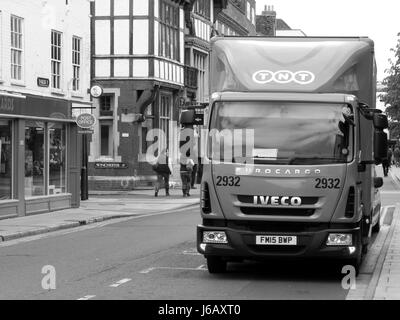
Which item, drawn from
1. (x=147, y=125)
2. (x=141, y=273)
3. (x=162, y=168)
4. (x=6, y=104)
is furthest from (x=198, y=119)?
(x=147, y=125)

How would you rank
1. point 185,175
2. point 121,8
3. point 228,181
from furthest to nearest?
point 121,8, point 185,175, point 228,181

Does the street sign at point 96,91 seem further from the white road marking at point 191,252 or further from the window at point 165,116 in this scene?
the white road marking at point 191,252

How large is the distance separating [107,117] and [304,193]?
24097mm

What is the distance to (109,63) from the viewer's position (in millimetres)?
33156

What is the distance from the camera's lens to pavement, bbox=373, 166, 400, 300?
28.8 feet

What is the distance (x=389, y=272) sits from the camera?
34.8 feet

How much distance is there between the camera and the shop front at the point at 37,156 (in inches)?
774

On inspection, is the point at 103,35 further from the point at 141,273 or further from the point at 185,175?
the point at 141,273

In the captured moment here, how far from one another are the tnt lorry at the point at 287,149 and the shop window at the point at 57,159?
12.3 meters

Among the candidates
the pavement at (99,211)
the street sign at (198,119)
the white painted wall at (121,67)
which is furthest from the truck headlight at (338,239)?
the white painted wall at (121,67)

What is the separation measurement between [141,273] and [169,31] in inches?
1008

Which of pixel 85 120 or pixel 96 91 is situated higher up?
pixel 96 91
